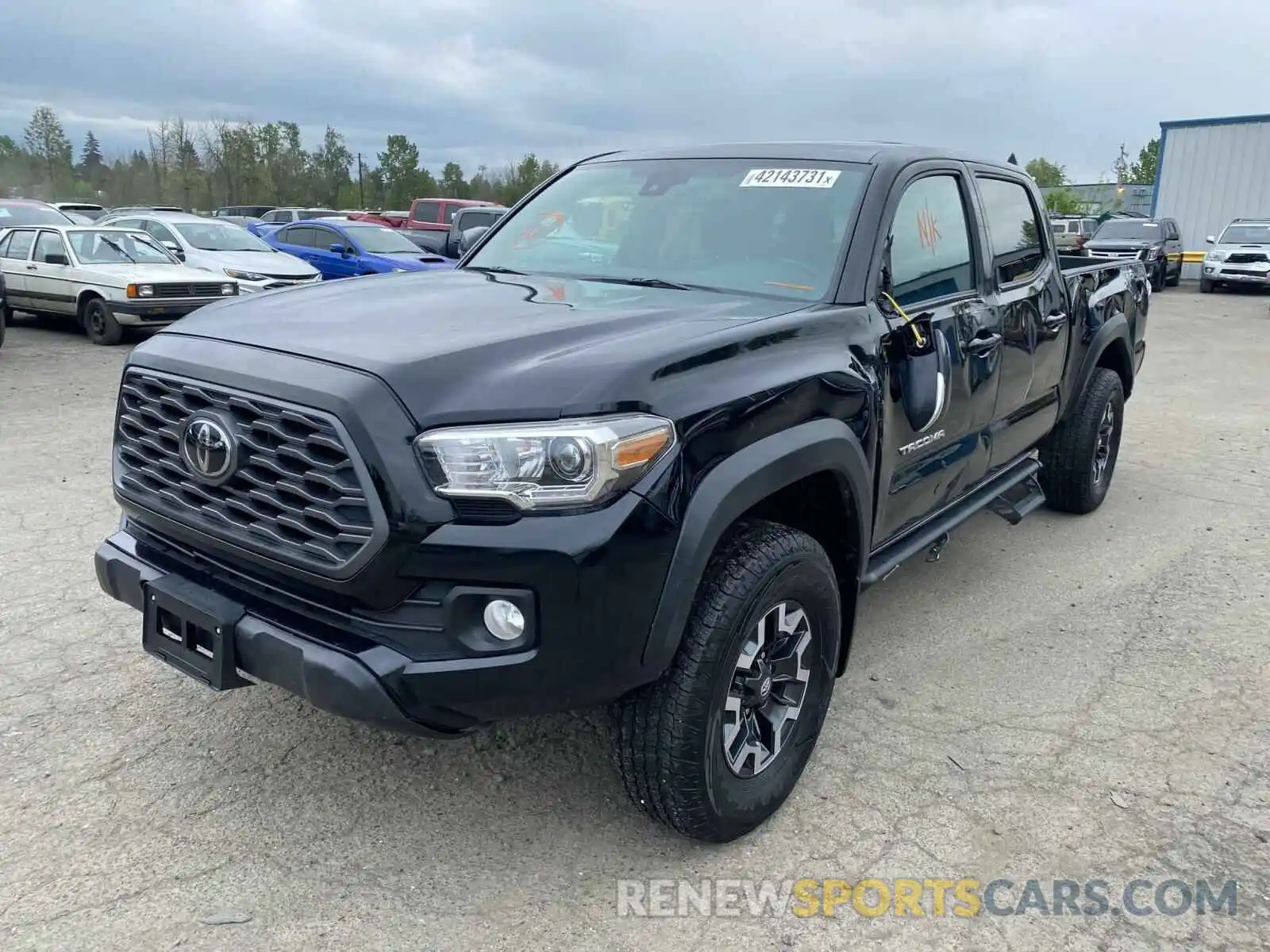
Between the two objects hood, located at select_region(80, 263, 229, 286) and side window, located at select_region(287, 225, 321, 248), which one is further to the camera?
side window, located at select_region(287, 225, 321, 248)

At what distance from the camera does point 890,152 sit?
371cm

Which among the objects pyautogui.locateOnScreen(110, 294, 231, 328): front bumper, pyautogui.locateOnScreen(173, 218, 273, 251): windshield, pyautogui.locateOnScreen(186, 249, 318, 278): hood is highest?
pyautogui.locateOnScreen(173, 218, 273, 251): windshield

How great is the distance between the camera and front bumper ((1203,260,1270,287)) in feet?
76.4

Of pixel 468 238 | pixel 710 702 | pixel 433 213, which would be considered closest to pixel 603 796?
pixel 710 702

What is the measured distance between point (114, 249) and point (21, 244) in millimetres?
1462

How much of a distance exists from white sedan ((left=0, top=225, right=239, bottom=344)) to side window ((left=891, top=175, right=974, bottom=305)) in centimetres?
1039

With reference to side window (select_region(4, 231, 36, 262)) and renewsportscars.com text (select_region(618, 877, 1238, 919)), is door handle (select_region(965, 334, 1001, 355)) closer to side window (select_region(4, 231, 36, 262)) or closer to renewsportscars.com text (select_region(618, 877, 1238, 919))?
renewsportscars.com text (select_region(618, 877, 1238, 919))

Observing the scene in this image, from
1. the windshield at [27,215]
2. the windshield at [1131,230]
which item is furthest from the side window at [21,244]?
the windshield at [1131,230]

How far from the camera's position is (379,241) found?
15.9m

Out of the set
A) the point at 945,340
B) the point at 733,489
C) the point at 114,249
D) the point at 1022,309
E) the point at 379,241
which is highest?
the point at 379,241

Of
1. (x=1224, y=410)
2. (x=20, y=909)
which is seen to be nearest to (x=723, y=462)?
(x=20, y=909)

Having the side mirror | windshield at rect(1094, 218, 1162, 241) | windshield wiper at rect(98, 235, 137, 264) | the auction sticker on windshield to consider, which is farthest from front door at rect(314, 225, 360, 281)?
windshield at rect(1094, 218, 1162, 241)

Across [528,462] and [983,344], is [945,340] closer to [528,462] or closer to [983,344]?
[983,344]

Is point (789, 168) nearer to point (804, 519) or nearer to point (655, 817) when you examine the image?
point (804, 519)
